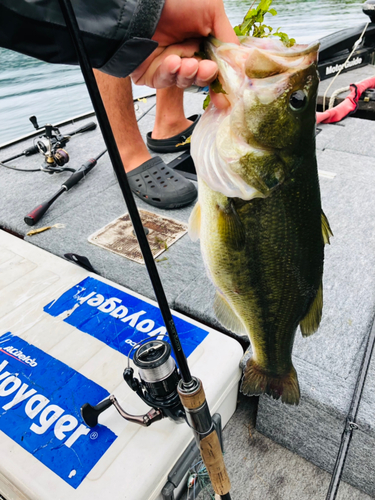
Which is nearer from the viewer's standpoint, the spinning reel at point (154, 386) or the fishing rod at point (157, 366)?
the fishing rod at point (157, 366)

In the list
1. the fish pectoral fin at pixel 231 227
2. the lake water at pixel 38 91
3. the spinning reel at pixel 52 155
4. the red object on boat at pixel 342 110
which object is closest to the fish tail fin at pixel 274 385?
the fish pectoral fin at pixel 231 227

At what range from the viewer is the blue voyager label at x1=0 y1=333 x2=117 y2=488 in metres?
1.04

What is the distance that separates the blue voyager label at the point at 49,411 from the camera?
3.42 feet

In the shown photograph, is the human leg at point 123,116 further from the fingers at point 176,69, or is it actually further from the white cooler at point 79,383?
the fingers at point 176,69

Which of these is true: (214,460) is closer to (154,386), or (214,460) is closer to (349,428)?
(154,386)

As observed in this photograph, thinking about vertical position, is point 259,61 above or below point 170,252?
above

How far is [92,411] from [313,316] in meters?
0.71

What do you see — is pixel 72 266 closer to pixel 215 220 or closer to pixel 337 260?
pixel 215 220

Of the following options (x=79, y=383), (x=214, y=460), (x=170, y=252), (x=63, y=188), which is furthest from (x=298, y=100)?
(x=63, y=188)

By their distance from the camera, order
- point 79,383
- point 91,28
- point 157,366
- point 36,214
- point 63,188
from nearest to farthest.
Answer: point 91,28 → point 157,366 → point 79,383 → point 36,214 → point 63,188

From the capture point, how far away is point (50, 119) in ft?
25.7

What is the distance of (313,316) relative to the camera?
102 cm

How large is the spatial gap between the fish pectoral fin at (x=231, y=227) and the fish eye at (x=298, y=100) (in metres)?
0.26

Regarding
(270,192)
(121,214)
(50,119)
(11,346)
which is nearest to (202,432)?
(270,192)
